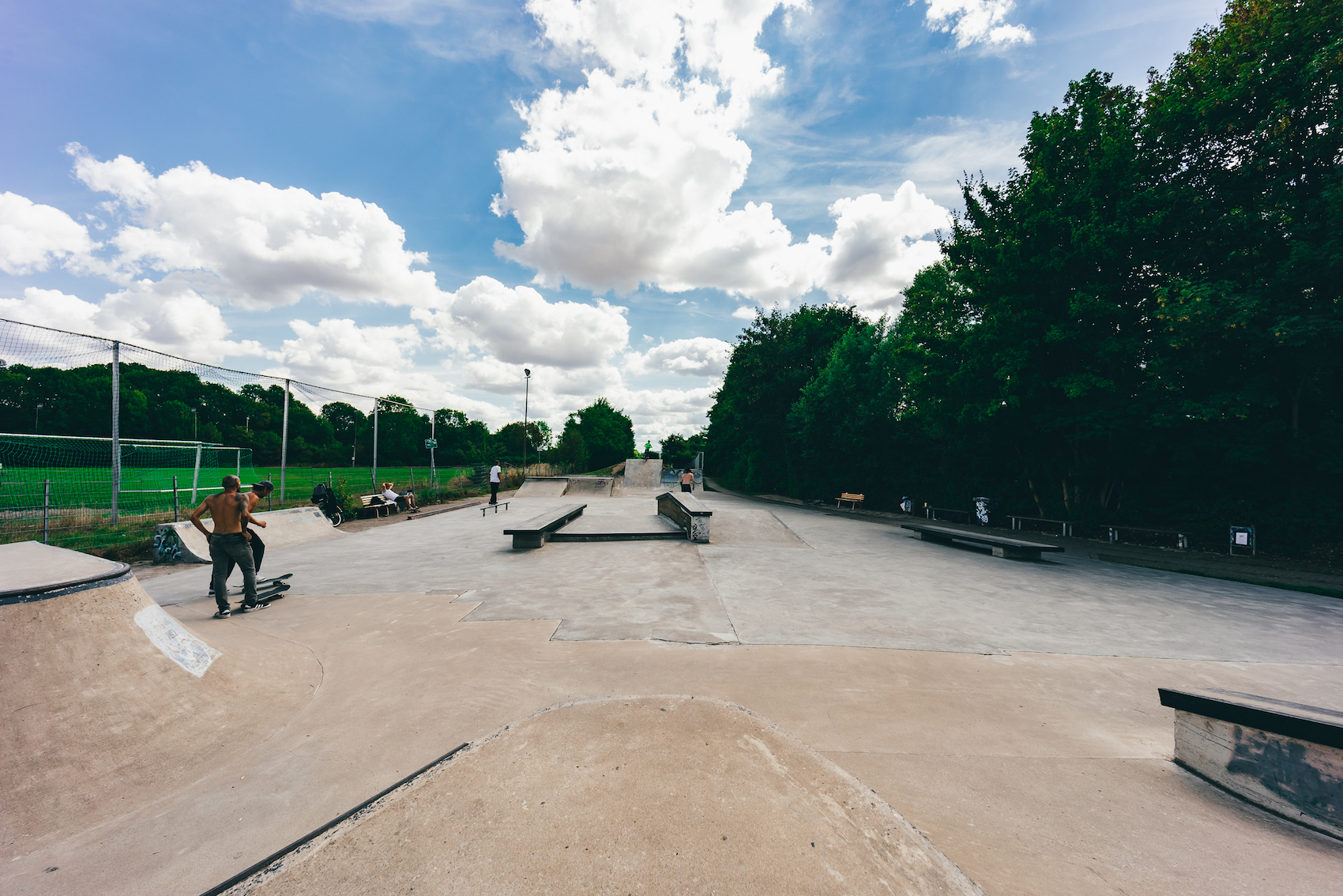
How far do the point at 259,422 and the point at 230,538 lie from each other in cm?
5946

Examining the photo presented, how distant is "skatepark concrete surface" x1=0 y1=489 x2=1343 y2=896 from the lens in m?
2.25

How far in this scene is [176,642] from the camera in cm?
360

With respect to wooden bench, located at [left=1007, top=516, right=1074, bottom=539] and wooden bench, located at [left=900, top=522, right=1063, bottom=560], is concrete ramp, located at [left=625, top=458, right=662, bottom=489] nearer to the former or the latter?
wooden bench, located at [left=1007, top=516, right=1074, bottom=539]

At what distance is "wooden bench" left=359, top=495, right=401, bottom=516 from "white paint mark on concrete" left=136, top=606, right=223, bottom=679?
41.3 feet

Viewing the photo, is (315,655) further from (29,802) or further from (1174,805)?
(1174,805)

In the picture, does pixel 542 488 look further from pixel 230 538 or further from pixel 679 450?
pixel 679 450

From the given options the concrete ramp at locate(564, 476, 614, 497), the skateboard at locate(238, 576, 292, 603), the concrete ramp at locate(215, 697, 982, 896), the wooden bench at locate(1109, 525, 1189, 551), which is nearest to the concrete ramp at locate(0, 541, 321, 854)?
the concrete ramp at locate(215, 697, 982, 896)

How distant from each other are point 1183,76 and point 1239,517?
10.4 metres

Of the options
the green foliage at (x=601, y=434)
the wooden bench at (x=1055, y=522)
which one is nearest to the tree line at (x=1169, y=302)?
the wooden bench at (x=1055, y=522)

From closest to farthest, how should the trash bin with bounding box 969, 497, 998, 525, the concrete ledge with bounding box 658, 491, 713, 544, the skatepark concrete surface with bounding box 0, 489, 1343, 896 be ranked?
the skatepark concrete surface with bounding box 0, 489, 1343, 896, the concrete ledge with bounding box 658, 491, 713, 544, the trash bin with bounding box 969, 497, 998, 525

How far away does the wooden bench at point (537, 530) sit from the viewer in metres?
9.59

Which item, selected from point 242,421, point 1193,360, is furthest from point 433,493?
point 242,421

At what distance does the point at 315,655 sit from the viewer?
4.52 meters

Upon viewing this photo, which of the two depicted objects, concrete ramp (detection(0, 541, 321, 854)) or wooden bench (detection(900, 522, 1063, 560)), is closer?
concrete ramp (detection(0, 541, 321, 854))
